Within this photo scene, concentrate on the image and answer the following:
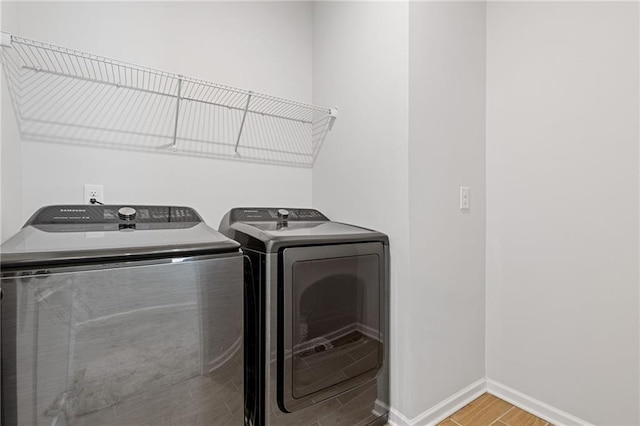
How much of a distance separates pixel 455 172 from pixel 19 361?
1831 millimetres

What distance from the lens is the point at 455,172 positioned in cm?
164

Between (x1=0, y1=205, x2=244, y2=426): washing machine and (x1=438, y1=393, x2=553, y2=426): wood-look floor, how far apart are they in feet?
3.76

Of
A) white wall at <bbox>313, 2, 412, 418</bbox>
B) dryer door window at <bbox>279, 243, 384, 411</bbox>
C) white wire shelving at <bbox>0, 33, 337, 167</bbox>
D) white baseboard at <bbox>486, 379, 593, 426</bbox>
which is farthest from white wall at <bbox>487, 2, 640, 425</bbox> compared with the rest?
white wire shelving at <bbox>0, 33, 337, 167</bbox>

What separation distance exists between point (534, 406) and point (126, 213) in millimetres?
2238

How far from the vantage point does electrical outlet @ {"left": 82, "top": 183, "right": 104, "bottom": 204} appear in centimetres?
141

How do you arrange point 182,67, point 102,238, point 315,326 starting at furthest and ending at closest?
point 182,67 → point 315,326 → point 102,238

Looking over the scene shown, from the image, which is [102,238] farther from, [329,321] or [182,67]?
[182,67]

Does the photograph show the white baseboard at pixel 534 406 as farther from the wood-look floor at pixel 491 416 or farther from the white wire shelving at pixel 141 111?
the white wire shelving at pixel 141 111

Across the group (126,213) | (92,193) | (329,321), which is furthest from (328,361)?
Result: (92,193)

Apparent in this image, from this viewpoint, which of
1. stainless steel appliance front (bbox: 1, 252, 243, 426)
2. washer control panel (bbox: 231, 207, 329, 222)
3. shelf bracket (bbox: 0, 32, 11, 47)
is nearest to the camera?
stainless steel appliance front (bbox: 1, 252, 243, 426)

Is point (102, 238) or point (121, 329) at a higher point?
point (102, 238)

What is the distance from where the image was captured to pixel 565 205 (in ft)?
4.86

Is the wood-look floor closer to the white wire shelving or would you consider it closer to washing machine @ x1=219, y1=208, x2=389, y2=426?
washing machine @ x1=219, y1=208, x2=389, y2=426

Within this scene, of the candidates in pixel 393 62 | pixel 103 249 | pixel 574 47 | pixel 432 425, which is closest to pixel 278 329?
pixel 103 249
